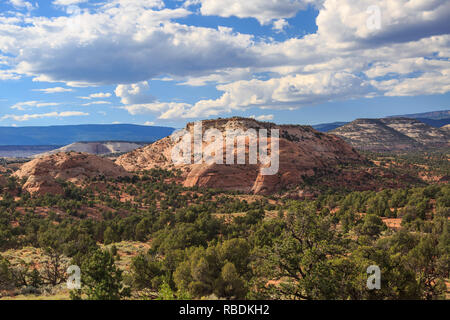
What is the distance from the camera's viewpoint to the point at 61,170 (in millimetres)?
70812

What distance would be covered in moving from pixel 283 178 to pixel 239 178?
10.6m

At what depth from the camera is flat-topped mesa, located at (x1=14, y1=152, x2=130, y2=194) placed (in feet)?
195

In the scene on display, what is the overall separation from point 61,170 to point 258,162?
4647 centimetres

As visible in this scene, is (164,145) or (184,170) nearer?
(184,170)

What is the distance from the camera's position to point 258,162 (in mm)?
80000

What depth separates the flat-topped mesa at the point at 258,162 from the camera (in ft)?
246

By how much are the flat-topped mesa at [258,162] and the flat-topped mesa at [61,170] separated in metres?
17.9

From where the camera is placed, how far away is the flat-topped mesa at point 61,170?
59.5 metres

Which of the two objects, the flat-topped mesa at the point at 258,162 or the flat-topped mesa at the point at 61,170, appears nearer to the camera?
the flat-topped mesa at the point at 61,170

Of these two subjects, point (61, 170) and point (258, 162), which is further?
point (258, 162)

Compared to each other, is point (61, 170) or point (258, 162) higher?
point (258, 162)
